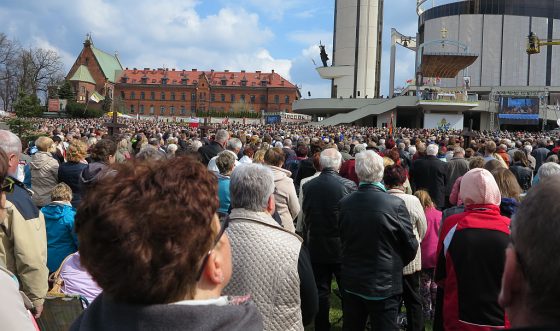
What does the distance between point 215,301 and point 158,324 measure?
0.72 feet

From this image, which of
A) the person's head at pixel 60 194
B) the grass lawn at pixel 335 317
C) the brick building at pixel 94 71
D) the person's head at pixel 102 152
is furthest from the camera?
the brick building at pixel 94 71

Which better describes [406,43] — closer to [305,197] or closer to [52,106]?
[52,106]

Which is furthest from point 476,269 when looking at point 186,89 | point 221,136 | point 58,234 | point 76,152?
point 186,89

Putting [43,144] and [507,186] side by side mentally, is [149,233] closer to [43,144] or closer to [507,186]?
[507,186]

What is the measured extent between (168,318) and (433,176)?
28.9 feet

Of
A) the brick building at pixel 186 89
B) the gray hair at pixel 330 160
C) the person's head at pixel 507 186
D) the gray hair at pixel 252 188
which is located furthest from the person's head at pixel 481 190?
the brick building at pixel 186 89

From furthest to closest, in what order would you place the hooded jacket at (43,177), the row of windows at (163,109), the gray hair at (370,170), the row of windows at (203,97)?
the row of windows at (163,109)
the row of windows at (203,97)
the hooded jacket at (43,177)
the gray hair at (370,170)

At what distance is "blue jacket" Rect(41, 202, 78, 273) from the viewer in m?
5.24

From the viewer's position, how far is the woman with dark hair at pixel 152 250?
1.62 meters

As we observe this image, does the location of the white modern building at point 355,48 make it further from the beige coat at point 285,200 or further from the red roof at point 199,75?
the beige coat at point 285,200

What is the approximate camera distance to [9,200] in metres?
3.93

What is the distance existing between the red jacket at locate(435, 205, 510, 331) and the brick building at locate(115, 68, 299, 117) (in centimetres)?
10754

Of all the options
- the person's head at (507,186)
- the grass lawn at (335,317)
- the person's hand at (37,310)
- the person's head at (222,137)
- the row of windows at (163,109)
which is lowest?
the grass lawn at (335,317)

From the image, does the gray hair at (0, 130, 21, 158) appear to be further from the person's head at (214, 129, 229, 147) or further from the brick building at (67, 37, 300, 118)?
the brick building at (67, 37, 300, 118)
